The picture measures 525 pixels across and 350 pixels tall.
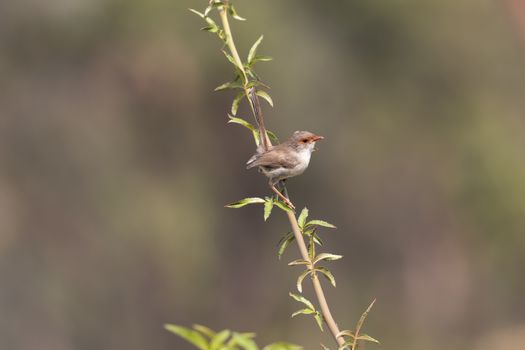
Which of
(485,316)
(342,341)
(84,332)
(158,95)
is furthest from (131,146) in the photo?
(342,341)

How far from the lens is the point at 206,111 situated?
28016mm

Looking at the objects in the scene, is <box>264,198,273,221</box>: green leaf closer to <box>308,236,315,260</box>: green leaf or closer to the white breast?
<box>308,236,315,260</box>: green leaf

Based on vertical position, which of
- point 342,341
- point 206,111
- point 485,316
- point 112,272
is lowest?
point 342,341

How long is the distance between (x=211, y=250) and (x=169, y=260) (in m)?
1.89

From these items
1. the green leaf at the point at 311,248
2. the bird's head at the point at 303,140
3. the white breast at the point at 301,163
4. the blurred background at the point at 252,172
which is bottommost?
the green leaf at the point at 311,248

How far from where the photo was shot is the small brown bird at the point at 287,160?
430 cm

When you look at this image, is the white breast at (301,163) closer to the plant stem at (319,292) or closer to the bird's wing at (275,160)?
the bird's wing at (275,160)

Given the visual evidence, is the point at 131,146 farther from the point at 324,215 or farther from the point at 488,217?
the point at 488,217

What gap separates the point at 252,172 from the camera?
29406 mm

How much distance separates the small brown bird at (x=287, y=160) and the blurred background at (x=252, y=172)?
61.4 ft

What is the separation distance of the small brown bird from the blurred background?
61.4 ft

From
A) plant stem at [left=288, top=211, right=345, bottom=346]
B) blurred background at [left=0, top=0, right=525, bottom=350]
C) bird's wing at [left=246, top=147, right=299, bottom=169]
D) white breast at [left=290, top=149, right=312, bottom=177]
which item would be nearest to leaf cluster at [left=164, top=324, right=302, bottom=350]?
plant stem at [left=288, top=211, right=345, bottom=346]

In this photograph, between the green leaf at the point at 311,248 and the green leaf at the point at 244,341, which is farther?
the green leaf at the point at 311,248

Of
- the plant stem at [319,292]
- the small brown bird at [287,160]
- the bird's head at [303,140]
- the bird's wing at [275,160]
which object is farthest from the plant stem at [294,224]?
the bird's head at [303,140]
